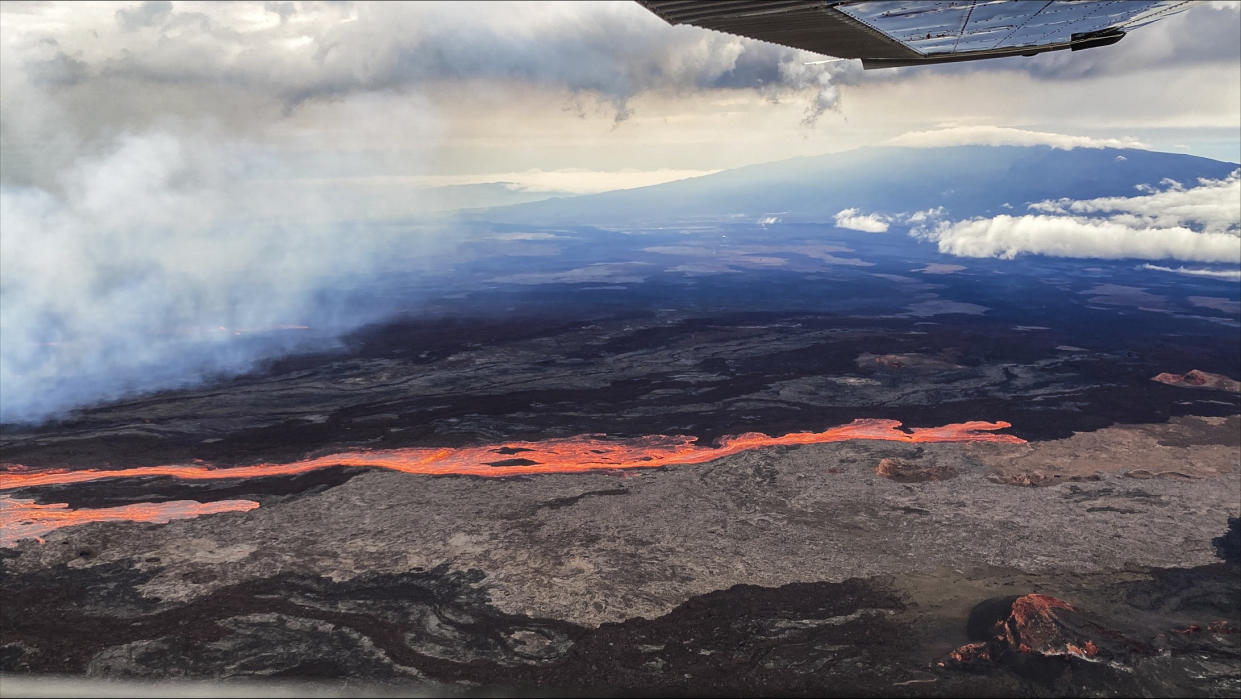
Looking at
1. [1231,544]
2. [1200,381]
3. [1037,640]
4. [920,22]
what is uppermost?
[920,22]

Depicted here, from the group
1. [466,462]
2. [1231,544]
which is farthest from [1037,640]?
[466,462]

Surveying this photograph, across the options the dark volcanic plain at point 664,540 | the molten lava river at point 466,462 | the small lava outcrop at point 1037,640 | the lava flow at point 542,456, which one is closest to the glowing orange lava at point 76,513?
the molten lava river at point 466,462

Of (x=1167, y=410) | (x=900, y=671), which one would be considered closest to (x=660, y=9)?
(x=900, y=671)

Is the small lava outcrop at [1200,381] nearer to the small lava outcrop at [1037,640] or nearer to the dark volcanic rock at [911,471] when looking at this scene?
the dark volcanic rock at [911,471]

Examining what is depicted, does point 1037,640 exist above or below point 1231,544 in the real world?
above

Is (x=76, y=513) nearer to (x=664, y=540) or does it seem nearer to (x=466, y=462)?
(x=466, y=462)
